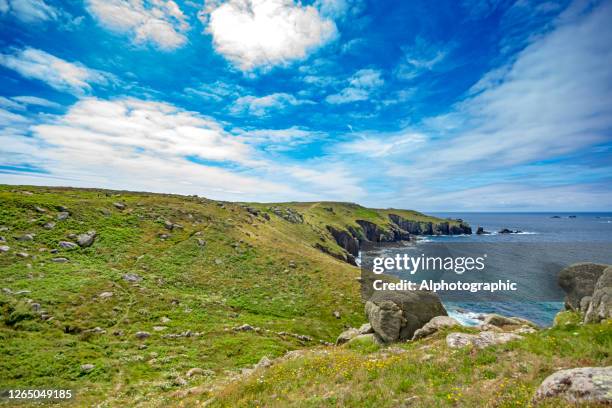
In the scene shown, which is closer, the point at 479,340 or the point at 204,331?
the point at 479,340

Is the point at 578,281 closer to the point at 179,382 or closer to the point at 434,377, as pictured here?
the point at 434,377

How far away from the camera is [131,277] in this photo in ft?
126

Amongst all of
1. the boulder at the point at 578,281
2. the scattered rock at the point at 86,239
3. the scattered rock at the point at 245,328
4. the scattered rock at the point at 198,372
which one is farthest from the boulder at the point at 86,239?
the boulder at the point at 578,281

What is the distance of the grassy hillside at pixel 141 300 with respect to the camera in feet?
68.8

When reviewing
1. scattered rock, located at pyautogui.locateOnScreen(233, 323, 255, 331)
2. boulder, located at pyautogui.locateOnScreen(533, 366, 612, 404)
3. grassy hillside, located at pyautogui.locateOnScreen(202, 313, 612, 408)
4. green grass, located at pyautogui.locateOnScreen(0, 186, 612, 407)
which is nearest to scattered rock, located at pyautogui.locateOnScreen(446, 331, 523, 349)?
grassy hillside, located at pyautogui.locateOnScreen(202, 313, 612, 408)

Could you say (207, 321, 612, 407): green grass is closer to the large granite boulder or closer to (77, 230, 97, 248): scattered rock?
the large granite boulder

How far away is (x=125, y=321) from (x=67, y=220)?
34.7 m

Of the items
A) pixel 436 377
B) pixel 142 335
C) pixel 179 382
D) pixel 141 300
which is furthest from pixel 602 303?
pixel 141 300

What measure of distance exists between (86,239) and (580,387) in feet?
195

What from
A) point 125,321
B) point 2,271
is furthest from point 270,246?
point 2,271

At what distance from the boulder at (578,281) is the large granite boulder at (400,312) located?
11.0m

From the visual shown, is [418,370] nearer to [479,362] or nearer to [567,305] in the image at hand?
[479,362]

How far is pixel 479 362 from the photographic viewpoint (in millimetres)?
12969

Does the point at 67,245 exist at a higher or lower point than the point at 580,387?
lower
